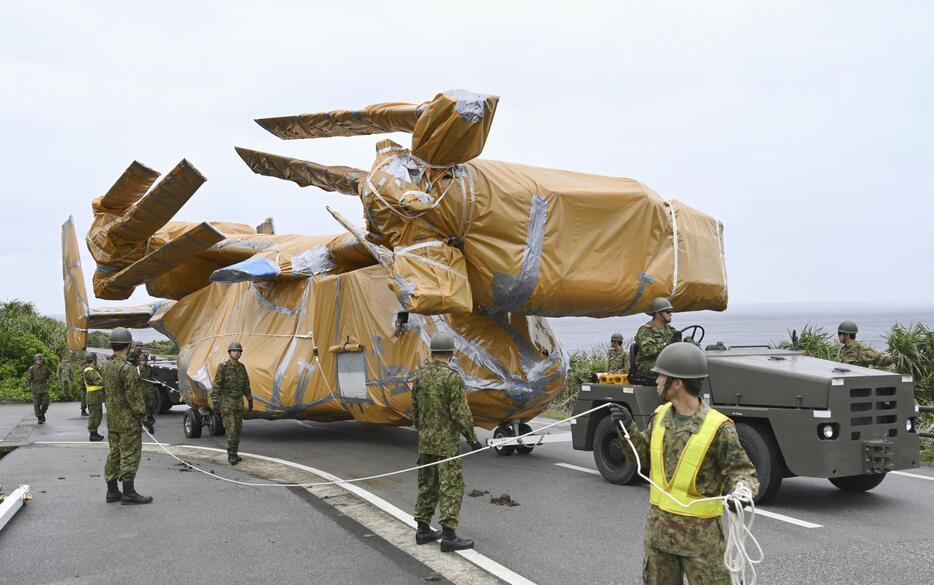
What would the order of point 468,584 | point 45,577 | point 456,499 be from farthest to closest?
1. point 456,499
2. point 45,577
3. point 468,584

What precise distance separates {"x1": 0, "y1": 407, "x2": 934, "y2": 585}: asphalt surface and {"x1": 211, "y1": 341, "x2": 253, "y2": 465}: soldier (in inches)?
24.2

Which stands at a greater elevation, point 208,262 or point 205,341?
point 208,262

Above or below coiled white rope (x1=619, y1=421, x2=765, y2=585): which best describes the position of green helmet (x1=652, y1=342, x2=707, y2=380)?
above

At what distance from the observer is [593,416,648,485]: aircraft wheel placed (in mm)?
9039

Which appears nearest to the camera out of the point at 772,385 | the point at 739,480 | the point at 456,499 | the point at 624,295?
the point at 739,480

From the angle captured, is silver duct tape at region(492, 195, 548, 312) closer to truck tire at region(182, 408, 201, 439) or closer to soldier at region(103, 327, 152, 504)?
soldier at region(103, 327, 152, 504)

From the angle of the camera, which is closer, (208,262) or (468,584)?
(468,584)

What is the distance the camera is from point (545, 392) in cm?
1098

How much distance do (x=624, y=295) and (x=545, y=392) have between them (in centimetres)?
206

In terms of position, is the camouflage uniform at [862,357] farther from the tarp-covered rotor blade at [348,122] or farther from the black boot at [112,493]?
the black boot at [112,493]

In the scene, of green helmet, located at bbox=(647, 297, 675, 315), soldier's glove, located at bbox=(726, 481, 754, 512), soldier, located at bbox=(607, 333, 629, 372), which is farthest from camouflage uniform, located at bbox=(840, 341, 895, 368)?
soldier's glove, located at bbox=(726, 481, 754, 512)

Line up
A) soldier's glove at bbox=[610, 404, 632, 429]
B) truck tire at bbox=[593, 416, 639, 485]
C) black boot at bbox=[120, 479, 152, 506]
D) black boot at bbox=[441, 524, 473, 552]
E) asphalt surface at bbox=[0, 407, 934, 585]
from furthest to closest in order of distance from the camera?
truck tire at bbox=[593, 416, 639, 485]
black boot at bbox=[120, 479, 152, 506]
black boot at bbox=[441, 524, 473, 552]
asphalt surface at bbox=[0, 407, 934, 585]
soldier's glove at bbox=[610, 404, 632, 429]

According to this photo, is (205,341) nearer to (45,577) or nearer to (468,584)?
(45,577)

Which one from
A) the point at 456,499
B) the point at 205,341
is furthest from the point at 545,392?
the point at 205,341
